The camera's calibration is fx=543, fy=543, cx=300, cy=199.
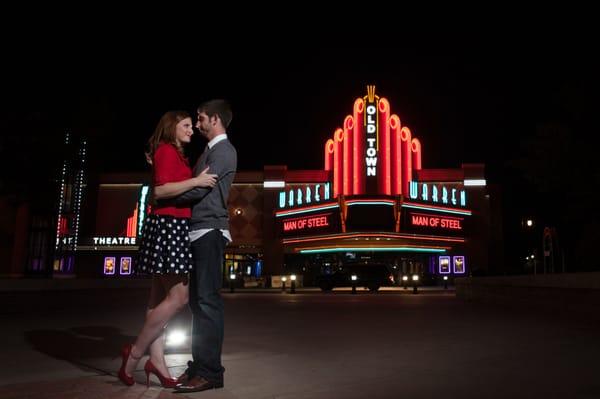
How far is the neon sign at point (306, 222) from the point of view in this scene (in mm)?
32069

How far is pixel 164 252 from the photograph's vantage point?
3.66 metres

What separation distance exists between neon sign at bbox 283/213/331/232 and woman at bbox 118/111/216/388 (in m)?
28.0

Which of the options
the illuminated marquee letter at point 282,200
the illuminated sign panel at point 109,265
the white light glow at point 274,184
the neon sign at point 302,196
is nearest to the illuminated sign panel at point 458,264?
the neon sign at point 302,196

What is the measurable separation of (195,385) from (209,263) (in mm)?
790

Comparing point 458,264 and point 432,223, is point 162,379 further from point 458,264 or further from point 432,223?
point 458,264

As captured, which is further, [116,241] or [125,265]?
[125,265]

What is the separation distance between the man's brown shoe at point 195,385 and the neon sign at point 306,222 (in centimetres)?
2823

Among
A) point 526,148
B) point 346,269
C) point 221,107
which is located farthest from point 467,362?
point 346,269

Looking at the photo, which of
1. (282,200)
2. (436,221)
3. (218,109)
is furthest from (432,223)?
(218,109)

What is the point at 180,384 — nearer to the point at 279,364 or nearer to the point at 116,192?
the point at 279,364

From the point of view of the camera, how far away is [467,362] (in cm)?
495

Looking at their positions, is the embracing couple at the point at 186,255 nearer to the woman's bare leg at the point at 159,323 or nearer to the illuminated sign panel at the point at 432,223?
the woman's bare leg at the point at 159,323

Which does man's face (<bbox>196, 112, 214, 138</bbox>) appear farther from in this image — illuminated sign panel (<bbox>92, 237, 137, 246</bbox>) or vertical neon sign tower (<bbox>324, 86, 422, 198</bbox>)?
illuminated sign panel (<bbox>92, 237, 137, 246</bbox>)

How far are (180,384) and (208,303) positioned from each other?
56cm
